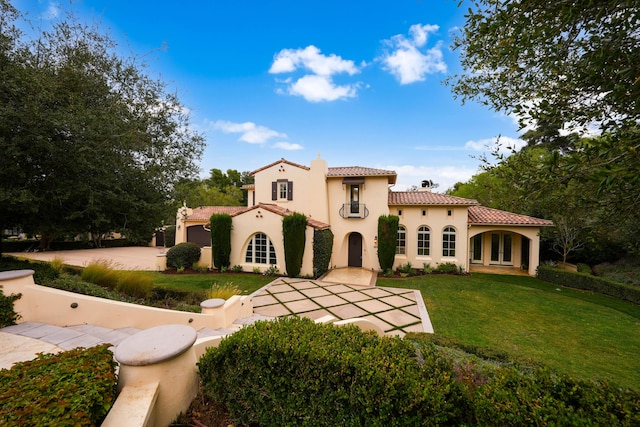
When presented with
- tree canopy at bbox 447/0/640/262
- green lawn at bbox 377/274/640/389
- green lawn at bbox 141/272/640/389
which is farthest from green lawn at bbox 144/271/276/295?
tree canopy at bbox 447/0/640/262

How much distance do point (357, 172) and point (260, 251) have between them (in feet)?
27.1

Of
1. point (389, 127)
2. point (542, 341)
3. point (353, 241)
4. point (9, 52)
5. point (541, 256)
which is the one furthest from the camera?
point (541, 256)

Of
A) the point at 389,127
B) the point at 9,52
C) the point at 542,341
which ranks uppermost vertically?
the point at 389,127

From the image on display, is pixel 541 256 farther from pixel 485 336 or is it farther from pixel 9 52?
pixel 9 52

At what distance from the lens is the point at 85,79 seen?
20.0 ft

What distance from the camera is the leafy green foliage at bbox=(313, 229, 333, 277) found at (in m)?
13.7

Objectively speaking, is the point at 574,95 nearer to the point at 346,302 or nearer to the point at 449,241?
the point at 346,302

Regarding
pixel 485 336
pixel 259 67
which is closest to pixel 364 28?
pixel 259 67

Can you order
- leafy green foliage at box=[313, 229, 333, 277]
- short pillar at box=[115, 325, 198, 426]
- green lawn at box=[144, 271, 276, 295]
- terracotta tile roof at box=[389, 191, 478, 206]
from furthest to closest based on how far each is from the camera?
terracotta tile roof at box=[389, 191, 478, 206] → leafy green foliage at box=[313, 229, 333, 277] → green lawn at box=[144, 271, 276, 295] → short pillar at box=[115, 325, 198, 426]

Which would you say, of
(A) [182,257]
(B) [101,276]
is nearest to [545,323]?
(B) [101,276]

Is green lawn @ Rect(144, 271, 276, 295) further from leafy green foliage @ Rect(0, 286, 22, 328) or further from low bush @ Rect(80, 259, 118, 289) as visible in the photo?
leafy green foliage @ Rect(0, 286, 22, 328)

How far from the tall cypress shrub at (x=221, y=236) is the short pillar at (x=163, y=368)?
1174 centimetres

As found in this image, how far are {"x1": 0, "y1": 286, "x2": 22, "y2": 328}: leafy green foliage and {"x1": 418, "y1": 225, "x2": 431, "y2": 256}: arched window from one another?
54.8ft

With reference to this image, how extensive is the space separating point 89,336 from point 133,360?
328 centimetres
